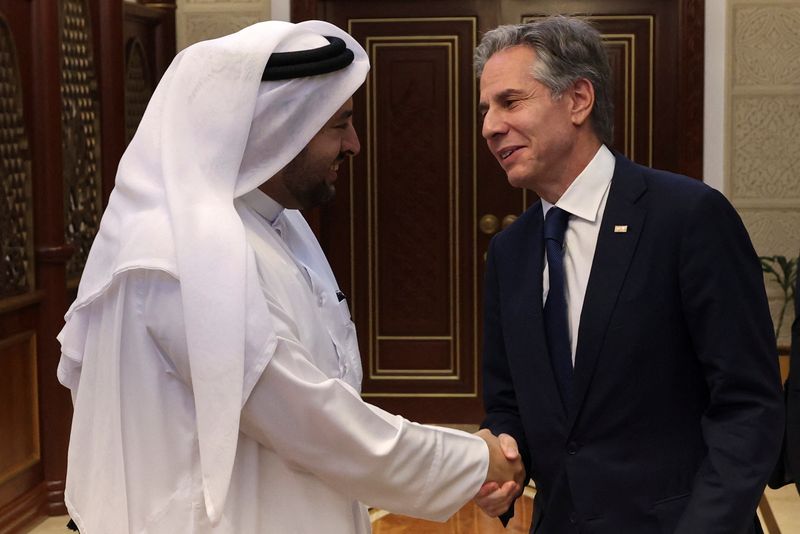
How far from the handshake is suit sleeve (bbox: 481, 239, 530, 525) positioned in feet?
0.09

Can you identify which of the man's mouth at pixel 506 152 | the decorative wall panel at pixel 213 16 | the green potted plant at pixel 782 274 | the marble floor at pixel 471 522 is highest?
the decorative wall panel at pixel 213 16

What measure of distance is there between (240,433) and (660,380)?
2.27ft

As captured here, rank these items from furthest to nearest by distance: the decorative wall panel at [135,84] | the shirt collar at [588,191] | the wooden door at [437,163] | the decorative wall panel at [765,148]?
the wooden door at [437,163], the decorative wall panel at [765,148], the decorative wall panel at [135,84], the shirt collar at [588,191]

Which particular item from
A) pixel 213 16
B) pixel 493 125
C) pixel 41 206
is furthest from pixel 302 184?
pixel 213 16

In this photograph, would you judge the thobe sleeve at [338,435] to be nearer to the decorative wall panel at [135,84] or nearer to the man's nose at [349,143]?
the man's nose at [349,143]

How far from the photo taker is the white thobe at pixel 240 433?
5.86 ft

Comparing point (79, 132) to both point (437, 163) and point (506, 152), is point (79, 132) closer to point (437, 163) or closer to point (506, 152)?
point (437, 163)

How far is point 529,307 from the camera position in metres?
1.97

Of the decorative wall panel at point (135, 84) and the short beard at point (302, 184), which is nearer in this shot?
the short beard at point (302, 184)

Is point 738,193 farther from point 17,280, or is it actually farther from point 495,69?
point 495,69

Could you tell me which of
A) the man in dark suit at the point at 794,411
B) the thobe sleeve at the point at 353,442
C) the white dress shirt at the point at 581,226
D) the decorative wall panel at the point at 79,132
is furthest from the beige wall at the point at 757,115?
the thobe sleeve at the point at 353,442

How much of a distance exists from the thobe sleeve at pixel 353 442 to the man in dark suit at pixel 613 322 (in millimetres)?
127

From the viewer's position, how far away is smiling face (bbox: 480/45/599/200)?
197 cm

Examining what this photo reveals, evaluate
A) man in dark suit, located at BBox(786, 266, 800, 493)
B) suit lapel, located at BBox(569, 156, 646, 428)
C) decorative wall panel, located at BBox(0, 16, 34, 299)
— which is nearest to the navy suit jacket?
suit lapel, located at BBox(569, 156, 646, 428)
